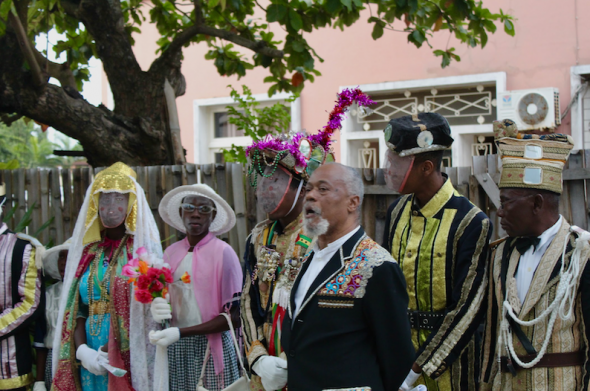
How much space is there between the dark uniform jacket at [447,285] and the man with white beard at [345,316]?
539 millimetres

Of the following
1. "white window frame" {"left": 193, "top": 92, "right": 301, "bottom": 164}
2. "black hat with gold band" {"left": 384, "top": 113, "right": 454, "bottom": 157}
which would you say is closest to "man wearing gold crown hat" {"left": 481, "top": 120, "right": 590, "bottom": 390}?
"black hat with gold band" {"left": 384, "top": 113, "right": 454, "bottom": 157}

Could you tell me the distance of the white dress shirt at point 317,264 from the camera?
2.71 metres

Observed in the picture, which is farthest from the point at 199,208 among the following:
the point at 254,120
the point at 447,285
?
the point at 254,120

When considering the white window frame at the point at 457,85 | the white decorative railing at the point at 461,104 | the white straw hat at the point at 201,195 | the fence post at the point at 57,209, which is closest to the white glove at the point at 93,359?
the white straw hat at the point at 201,195

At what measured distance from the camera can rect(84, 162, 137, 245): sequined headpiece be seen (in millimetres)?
4180

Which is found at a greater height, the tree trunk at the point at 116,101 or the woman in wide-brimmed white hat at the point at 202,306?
the tree trunk at the point at 116,101

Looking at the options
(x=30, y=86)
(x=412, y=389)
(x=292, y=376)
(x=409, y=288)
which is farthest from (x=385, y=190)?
(x=30, y=86)

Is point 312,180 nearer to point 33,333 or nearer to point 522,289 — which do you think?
point 522,289

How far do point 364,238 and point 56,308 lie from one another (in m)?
2.82

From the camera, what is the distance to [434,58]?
30.6 ft

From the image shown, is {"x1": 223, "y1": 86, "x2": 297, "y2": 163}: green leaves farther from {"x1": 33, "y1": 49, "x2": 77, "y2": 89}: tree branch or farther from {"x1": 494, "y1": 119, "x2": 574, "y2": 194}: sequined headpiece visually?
{"x1": 494, "y1": 119, "x2": 574, "y2": 194}: sequined headpiece

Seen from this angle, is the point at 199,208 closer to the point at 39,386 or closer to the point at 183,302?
the point at 183,302

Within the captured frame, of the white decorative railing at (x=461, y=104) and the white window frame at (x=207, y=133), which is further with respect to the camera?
the white window frame at (x=207, y=133)

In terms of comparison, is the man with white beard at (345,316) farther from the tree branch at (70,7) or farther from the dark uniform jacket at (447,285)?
the tree branch at (70,7)
